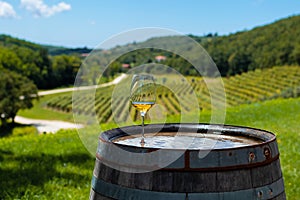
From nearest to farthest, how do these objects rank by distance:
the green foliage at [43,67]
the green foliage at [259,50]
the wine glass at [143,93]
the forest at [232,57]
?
the wine glass at [143,93] → the green foliage at [259,50] → the forest at [232,57] → the green foliage at [43,67]

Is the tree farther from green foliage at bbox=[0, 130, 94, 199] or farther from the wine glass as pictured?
the wine glass

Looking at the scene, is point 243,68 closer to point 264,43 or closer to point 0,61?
point 264,43

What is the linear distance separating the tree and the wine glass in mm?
52483

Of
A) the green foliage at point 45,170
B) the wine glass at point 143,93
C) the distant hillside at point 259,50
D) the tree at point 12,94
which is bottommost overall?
the tree at point 12,94

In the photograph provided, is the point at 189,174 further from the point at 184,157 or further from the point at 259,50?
the point at 259,50

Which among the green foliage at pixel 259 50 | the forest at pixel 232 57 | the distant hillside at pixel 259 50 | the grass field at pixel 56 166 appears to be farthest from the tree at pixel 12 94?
the grass field at pixel 56 166

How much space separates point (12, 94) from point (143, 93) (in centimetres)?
5381

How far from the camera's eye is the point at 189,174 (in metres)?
2.32

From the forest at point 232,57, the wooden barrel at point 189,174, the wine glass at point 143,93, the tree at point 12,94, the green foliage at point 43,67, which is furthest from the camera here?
the green foliage at point 43,67

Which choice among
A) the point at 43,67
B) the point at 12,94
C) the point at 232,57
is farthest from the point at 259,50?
the point at 12,94

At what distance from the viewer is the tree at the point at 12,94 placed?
52.4 metres

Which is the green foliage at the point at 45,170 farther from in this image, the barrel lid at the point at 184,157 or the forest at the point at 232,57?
the forest at the point at 232,57

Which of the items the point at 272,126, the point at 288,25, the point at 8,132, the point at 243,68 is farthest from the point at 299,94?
the point at 288,25

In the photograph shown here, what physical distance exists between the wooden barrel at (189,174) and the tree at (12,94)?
2080 inches
